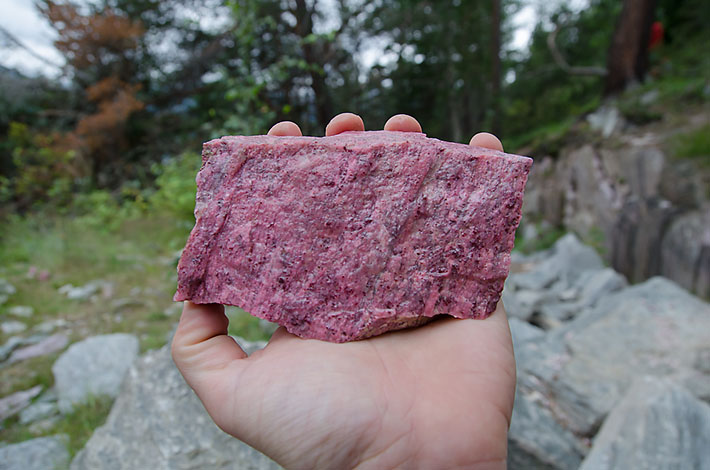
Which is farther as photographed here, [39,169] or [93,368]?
[39,169]

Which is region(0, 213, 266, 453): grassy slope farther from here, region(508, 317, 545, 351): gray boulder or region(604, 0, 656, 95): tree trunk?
region(604, 0, 656, 95): tree trunk

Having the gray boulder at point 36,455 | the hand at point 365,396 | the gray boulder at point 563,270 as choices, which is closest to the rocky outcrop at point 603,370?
the hand at point 365,396

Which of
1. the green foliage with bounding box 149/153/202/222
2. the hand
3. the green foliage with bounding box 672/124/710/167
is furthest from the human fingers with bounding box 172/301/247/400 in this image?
the green foliage with bounding box 672/124/710/167

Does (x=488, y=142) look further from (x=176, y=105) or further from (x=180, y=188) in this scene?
(x=176, y=105)

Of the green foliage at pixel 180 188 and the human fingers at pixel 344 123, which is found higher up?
the human fingers at pixel 344 123

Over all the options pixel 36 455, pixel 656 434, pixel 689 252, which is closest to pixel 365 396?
pixel 656 434

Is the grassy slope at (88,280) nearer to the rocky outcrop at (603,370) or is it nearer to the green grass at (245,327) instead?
the green grass at (245,327)
